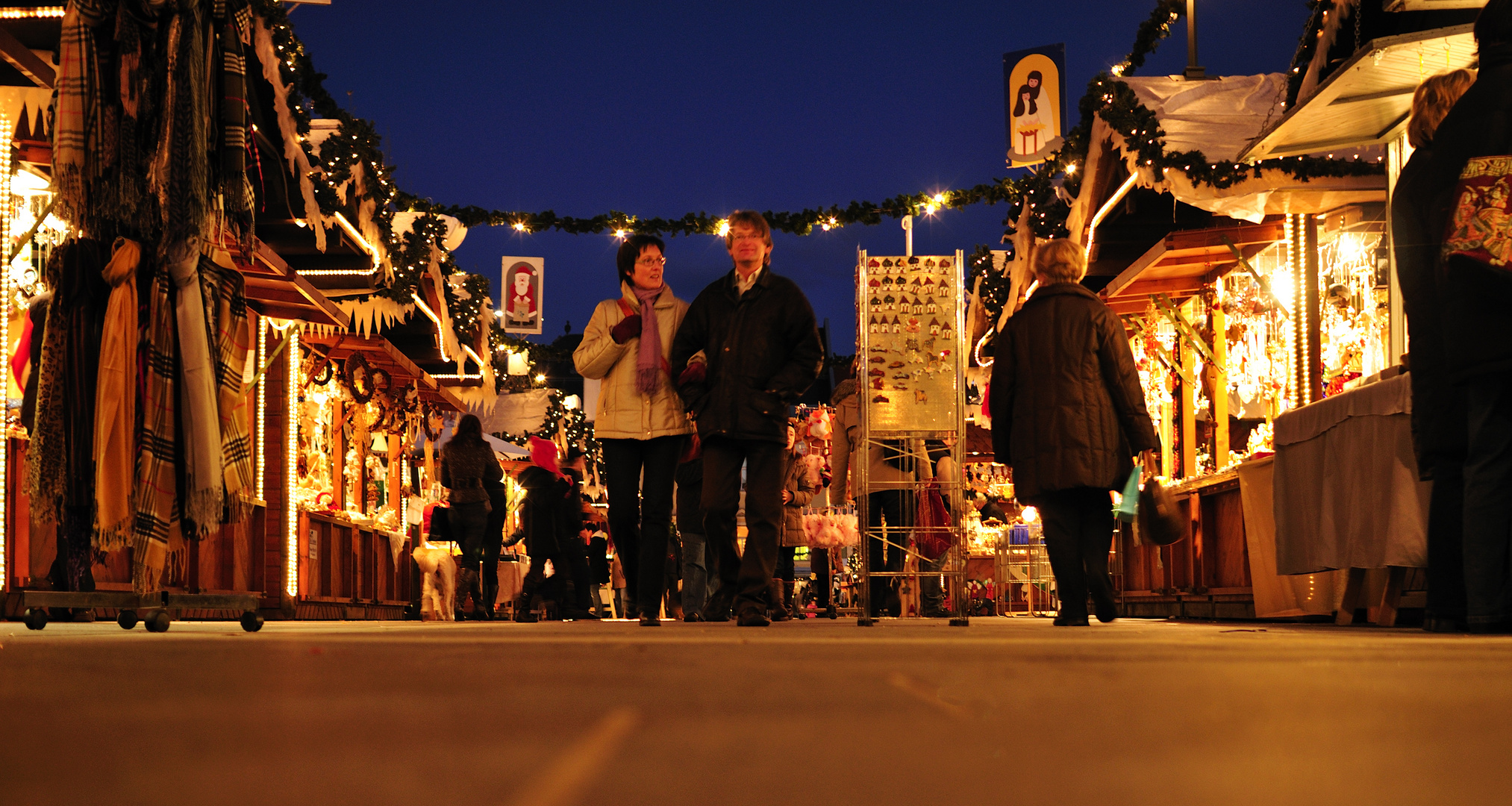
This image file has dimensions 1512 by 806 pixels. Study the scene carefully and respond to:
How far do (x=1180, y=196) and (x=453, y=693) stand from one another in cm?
878

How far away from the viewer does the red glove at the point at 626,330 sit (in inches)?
262

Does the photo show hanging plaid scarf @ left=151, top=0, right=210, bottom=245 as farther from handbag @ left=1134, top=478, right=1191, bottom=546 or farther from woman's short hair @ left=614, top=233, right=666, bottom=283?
handbag @ left=1134, top=478, right=1191, bottom=546

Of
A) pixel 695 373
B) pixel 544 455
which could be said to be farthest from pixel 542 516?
pixel 695 373

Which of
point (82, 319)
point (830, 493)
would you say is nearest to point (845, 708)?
point (82, 319)

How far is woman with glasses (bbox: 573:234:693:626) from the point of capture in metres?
6.57

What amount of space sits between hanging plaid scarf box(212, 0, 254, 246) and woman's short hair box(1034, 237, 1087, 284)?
3747mm

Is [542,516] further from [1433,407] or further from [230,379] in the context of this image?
[1433,407]

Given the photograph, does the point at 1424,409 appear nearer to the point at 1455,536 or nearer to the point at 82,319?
the point at 1455,536

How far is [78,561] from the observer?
5.96m

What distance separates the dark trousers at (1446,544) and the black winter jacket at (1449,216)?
1.60 ft

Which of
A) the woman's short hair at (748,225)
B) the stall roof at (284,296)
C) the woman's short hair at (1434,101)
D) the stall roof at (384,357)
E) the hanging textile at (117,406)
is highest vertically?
the stall roof at (384,357)

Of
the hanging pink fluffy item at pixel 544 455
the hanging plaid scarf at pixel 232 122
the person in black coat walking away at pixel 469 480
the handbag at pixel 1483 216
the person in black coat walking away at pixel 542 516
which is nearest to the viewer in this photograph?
the handbag at pixel 1483 216

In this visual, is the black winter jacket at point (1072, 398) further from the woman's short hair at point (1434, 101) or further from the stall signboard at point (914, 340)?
the woman's short hair at point (1434, 101)

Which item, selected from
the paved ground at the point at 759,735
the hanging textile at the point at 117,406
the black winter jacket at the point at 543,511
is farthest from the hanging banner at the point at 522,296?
the paved ground at the point at 759,735
